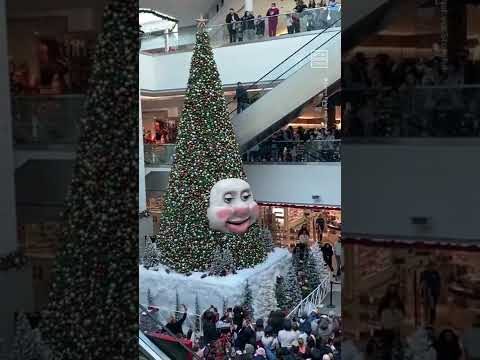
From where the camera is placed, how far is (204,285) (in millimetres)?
8883

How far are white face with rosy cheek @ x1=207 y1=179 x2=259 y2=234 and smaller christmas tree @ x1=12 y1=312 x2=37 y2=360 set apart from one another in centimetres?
538

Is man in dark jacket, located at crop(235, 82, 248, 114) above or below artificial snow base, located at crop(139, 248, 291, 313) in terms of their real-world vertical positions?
above

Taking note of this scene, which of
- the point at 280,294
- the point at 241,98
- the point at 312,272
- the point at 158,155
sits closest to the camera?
the point at 280,294

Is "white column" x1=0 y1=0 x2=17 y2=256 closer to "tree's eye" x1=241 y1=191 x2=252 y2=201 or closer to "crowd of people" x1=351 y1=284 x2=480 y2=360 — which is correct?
"crowd of people" x1=351 y1=284 x2=480 y2=360

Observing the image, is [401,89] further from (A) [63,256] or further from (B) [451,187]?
(A) [63,256]

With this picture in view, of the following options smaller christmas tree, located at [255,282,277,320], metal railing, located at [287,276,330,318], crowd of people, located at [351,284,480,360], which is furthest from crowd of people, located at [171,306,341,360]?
crowd of people, located at [351,284,480,360]

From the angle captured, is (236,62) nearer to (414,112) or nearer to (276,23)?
(276,23)

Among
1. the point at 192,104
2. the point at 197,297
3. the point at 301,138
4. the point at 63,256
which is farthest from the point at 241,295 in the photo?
the point at 63,256

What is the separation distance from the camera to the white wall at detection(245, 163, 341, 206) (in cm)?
1141

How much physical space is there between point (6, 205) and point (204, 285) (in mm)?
5400

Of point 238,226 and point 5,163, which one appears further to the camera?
point 238,226

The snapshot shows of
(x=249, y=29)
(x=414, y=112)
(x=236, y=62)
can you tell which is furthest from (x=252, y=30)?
(x=414, y=112)

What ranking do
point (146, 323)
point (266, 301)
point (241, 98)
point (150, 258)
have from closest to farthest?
1. point (146, 323)
2. point (266, 301)
3. point (150, 258)
4. point (241, 98)

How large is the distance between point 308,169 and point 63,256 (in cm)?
809
